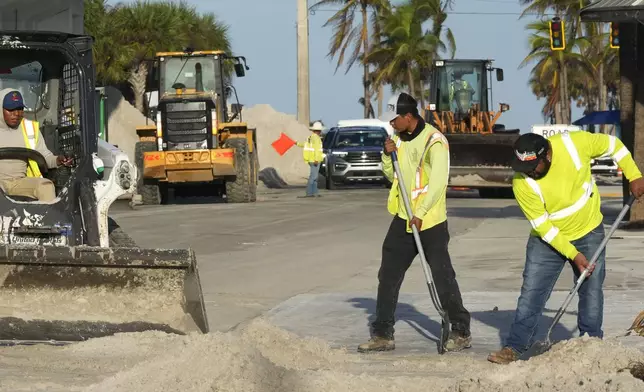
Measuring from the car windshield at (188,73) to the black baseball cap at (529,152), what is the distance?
68.6 feet

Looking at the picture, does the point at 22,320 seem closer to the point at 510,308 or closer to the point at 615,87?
the point at 510,308

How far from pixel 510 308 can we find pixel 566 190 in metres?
3.32

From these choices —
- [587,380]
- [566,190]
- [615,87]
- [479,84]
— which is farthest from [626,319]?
[615,87]

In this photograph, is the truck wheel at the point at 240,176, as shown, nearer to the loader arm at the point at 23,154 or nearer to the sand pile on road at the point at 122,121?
the loader arm at the point at 23,154

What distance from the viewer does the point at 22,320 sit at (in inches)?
375

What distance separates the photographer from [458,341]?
9.52 m

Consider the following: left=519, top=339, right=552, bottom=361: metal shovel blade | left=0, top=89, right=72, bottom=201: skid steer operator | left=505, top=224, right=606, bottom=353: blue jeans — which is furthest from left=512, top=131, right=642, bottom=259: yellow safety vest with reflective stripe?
left=0, top=89, right=72, bottom=201: skid steer operator

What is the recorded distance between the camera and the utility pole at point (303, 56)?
40.8m

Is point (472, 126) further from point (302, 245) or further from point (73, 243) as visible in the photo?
point (73, 243)

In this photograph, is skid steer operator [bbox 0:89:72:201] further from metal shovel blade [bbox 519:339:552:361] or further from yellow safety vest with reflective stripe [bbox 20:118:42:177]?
metal shovel blade [bbox 519:339:552:361]

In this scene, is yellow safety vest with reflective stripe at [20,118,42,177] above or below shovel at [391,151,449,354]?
above

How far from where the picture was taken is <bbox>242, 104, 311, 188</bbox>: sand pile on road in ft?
154

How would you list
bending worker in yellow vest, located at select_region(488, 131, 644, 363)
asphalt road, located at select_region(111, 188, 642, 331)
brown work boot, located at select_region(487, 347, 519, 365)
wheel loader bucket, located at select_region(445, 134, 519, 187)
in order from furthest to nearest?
wheel loader bucket, located at select_region(445, 134, 519, 187) < asphalt road, located at select_region(111, 188, 642, 331) < brown work boot, located at select_region(487, 347, 519, 365) < bending worker in yellow vest, located at select_region(488, 131, 644, 363)

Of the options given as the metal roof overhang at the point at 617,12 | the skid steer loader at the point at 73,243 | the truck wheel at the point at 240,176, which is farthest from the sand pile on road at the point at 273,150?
the skid steer loader at the point at 73,243
